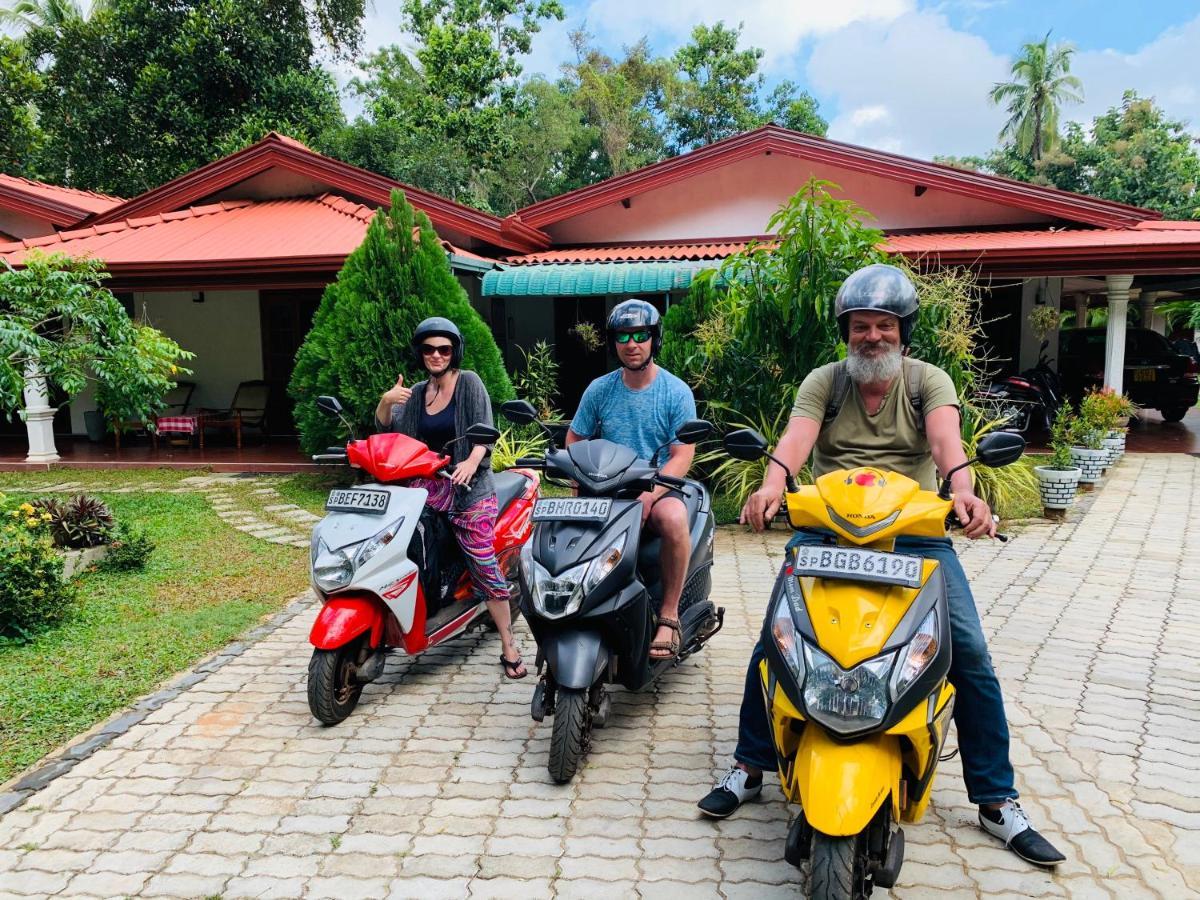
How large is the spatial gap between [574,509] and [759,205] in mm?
10612

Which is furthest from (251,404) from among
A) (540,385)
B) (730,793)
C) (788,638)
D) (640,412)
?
(788,638)

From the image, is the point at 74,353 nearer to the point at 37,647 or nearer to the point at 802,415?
the point at 37,647

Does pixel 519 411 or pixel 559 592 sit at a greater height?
pixel 519 411

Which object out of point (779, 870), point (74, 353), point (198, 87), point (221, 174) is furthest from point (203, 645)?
point (198, 87)

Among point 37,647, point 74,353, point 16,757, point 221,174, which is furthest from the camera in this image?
point 221,174

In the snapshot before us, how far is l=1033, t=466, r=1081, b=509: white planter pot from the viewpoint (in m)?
7.78

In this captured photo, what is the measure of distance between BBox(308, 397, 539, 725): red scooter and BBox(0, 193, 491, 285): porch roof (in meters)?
6.75

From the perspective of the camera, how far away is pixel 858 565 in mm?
2268

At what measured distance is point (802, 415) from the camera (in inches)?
112

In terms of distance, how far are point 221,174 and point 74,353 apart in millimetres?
8539

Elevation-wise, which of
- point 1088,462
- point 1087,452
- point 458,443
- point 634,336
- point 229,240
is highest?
point 229,240

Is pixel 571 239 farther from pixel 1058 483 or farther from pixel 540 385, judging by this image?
pixel 1058 483

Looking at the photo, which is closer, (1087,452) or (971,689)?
(971,689)

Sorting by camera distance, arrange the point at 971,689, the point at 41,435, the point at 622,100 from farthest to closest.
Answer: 1. the point at 622,100
2. the point at 41,435
3. the point at 971,689
